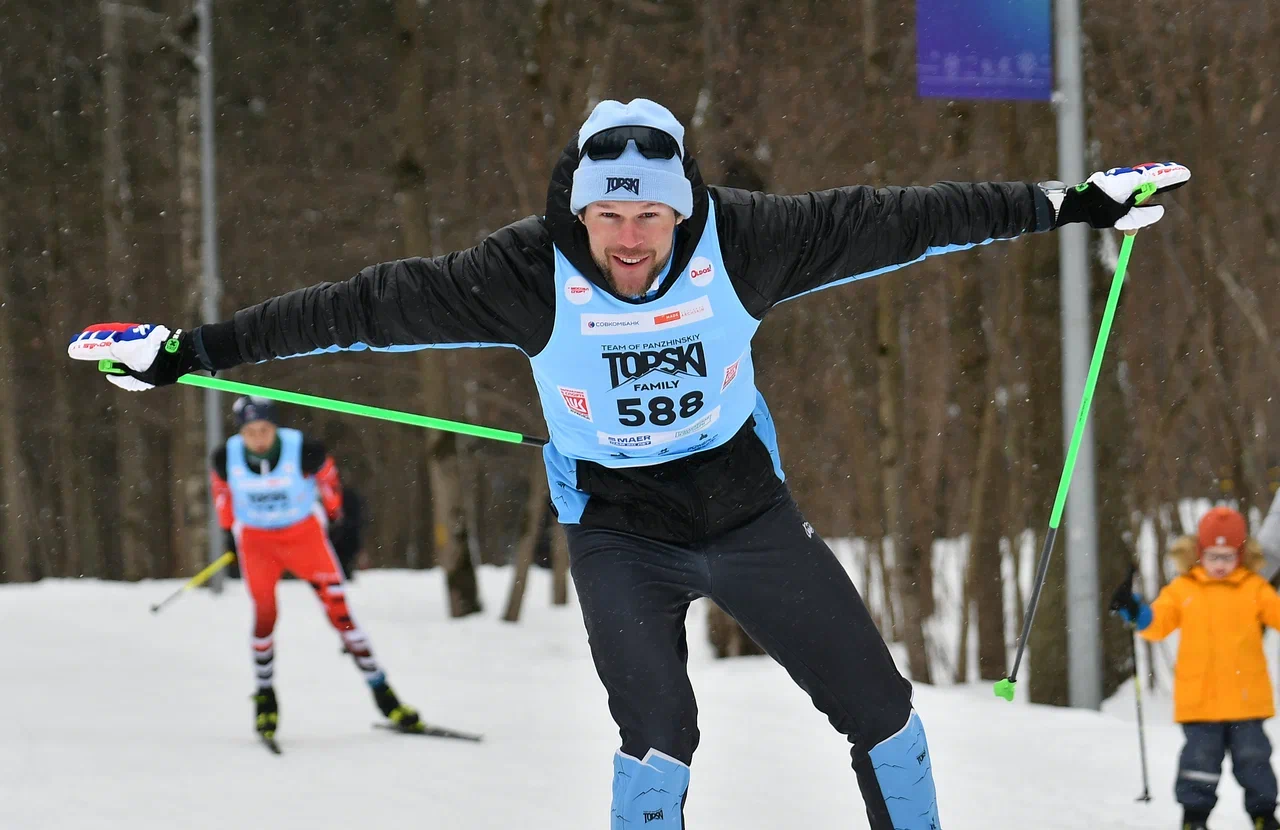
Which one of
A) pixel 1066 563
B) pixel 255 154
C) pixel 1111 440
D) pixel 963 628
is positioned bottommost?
A: pixel 963 628

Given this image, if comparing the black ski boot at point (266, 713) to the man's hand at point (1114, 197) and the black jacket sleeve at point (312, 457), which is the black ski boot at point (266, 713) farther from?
the man's hand at point (1114, 197)

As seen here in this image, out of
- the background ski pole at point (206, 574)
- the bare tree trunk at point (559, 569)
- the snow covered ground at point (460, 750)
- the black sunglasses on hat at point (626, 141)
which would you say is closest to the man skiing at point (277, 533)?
the snow covered ground at point (460, 750)

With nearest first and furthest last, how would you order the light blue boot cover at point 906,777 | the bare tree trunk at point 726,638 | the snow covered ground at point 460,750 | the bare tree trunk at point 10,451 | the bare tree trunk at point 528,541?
the light blue boot cover at point 906,777 < the snow covered ground at point 460,750 < the bare tree trunk at point 726,638 < the bare tree trunk at point 528,541 < the bare tree trunk at point 10,451

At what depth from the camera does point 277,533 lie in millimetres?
7844

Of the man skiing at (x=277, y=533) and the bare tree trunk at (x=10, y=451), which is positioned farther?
the bare tree trunk at (x=10, y=451)

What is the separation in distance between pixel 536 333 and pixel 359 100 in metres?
15.9

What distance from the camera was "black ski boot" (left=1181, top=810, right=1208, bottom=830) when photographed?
540cm

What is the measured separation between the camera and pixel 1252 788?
17.6 feet

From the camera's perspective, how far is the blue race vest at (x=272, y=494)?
7.78m

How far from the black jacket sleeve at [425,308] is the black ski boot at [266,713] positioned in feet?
14.4

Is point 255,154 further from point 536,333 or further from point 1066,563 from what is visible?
point 536,333

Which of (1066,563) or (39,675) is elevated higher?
(1066,563)

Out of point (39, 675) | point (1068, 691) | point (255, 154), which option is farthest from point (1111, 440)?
point (255, 154)

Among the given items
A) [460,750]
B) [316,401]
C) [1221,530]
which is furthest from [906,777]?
[460,750]
